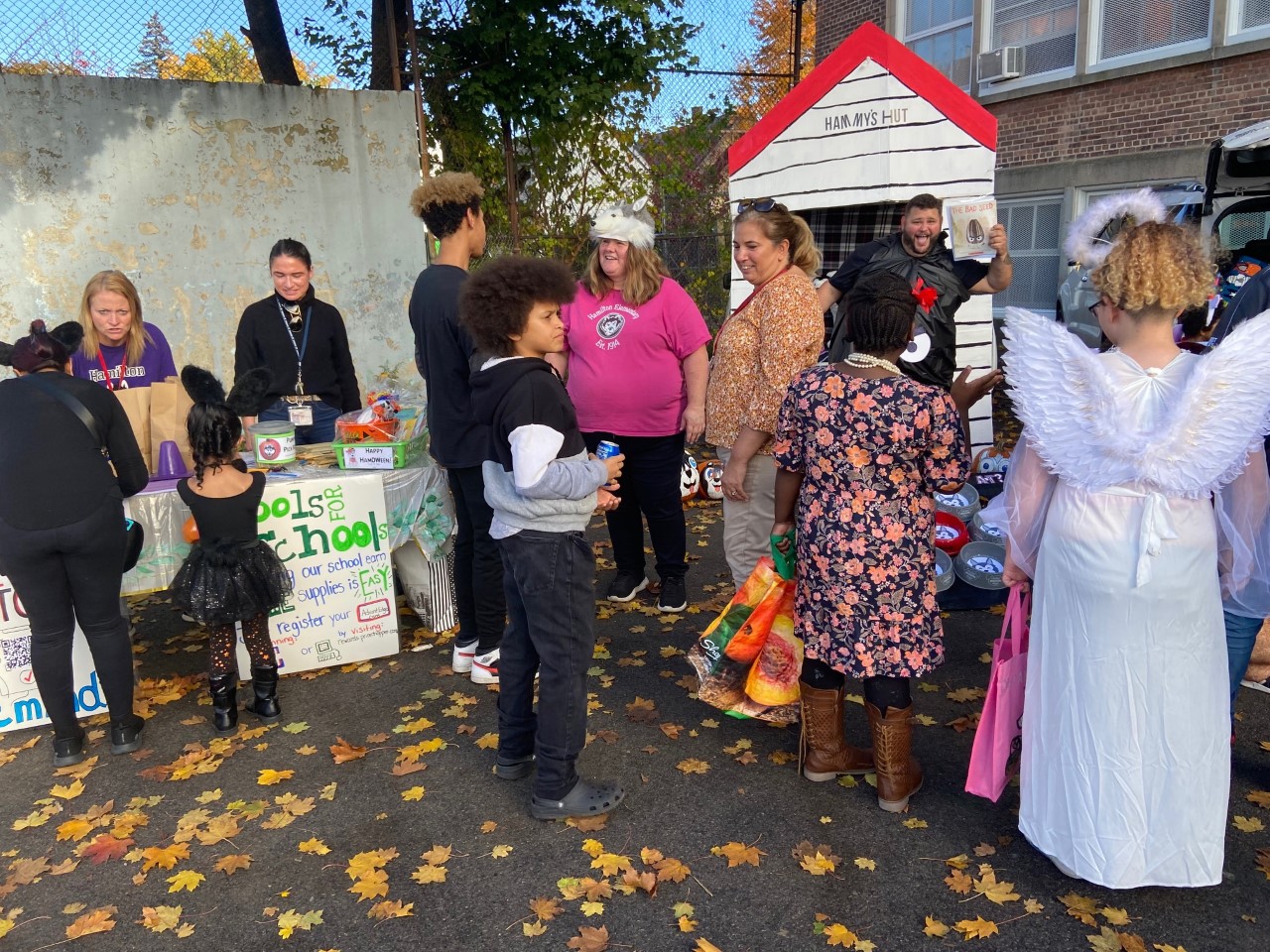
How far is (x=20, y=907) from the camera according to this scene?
283 centimetres

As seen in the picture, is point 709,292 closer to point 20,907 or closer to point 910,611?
point 910,611

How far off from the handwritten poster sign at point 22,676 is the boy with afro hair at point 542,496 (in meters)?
2.07

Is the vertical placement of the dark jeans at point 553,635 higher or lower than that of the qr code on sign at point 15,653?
higher

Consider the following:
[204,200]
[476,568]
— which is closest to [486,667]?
[476,568]

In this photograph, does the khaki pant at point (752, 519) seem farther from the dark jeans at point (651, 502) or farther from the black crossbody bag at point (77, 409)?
the black crossbody bag at point (77, 409)

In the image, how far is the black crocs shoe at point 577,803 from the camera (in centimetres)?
310

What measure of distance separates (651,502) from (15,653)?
9.54 ft

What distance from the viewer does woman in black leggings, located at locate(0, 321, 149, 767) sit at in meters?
3.26

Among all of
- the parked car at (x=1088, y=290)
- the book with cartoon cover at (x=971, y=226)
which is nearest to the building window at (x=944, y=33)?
the parked car at (x=1088, y=290)

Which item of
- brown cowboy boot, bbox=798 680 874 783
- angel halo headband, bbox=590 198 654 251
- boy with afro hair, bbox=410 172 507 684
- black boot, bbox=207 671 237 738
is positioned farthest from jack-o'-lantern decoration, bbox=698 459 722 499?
black boot, bbox=207 671 237 738

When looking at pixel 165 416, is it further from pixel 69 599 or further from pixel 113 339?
pixel 69 599

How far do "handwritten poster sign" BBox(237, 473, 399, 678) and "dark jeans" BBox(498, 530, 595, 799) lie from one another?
56.8 inches

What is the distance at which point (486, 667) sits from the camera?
418 centimetres

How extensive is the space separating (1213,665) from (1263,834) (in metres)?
0.92
